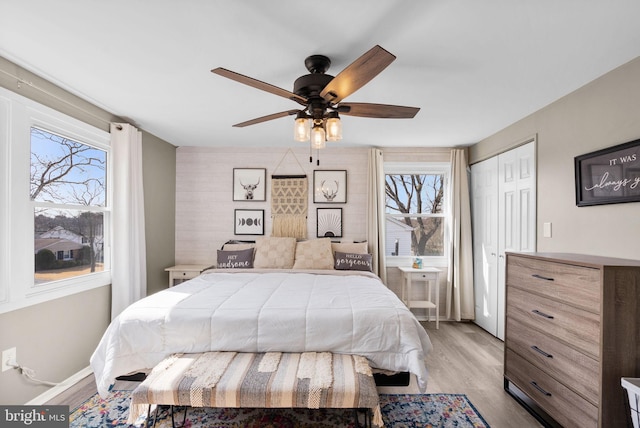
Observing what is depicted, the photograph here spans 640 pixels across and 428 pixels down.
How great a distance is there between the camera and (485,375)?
257 centimetres

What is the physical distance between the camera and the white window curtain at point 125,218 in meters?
2.85

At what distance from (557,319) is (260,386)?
69.5 inches

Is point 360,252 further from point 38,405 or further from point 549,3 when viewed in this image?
point 38,405

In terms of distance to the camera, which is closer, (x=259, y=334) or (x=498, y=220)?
(x=259, y=334)

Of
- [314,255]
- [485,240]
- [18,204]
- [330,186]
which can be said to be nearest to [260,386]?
[18,204]

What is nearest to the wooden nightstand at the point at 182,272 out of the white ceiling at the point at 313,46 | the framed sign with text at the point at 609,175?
the white ceiling at the point at 313,46

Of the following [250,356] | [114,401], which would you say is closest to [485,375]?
[250,356]

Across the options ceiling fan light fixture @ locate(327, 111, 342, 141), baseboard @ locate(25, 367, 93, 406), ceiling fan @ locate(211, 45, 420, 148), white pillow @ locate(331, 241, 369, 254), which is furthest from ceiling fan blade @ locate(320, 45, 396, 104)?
baseboard @ locate(25, 367, 93, 406)

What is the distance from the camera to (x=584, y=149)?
227cm

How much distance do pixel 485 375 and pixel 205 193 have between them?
3.81 metres

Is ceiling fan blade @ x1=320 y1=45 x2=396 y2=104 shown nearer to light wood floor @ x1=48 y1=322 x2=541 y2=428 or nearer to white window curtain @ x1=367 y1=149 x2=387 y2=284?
light wood floor @ x1=48 y1=322 x2=541 y2=428

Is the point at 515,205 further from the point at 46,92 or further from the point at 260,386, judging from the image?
the point at 46,92

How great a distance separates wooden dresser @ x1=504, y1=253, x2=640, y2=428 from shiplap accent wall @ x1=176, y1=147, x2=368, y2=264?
230 cm

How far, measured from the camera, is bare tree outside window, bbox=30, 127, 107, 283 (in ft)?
7.43
